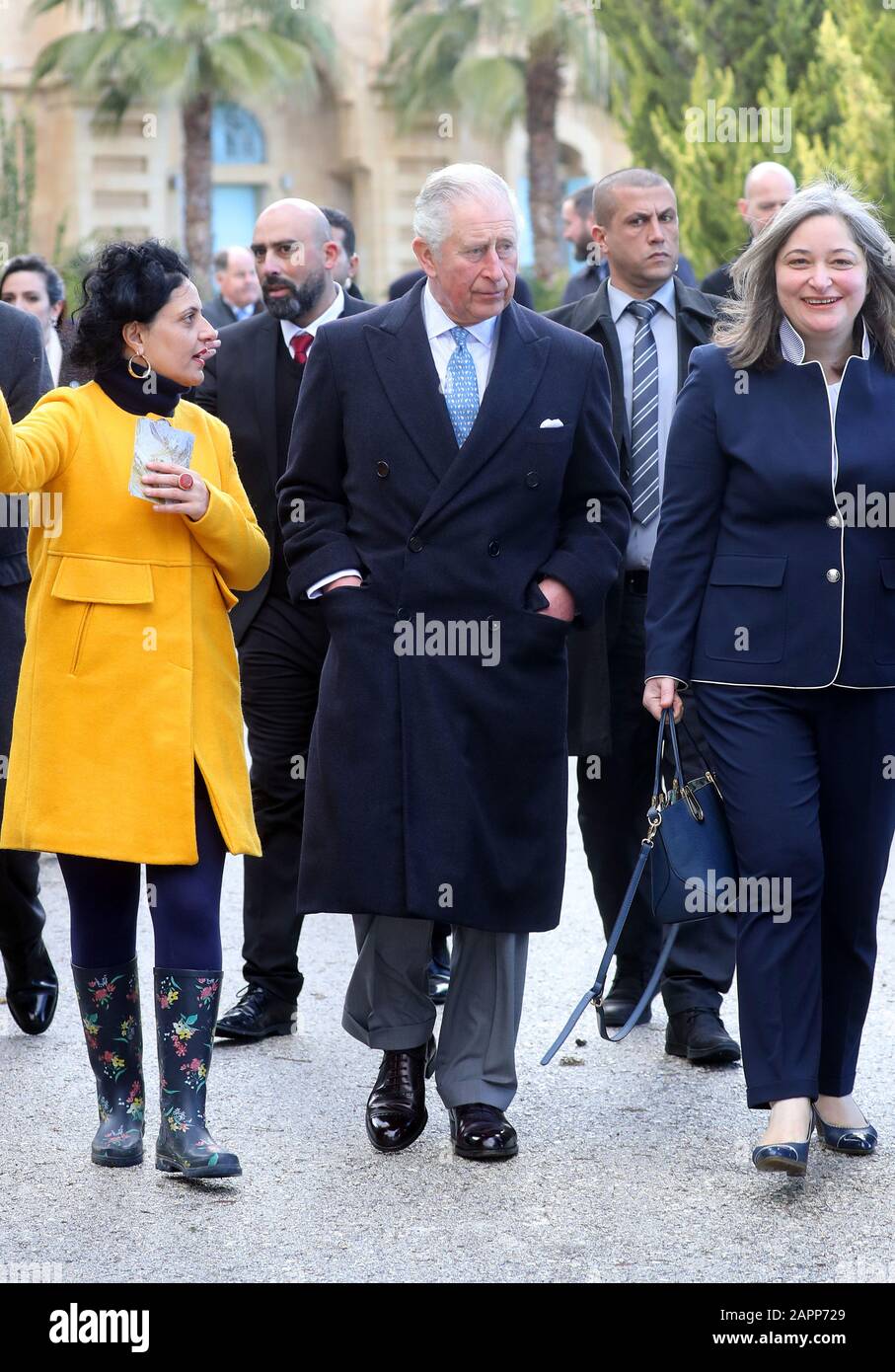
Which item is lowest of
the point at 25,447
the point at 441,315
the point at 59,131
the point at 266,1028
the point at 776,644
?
the point at 266,1028

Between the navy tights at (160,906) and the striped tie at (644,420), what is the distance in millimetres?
1770

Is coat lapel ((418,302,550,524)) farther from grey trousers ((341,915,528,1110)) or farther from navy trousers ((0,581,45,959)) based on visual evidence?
navy trousers ((0,581,45,959))

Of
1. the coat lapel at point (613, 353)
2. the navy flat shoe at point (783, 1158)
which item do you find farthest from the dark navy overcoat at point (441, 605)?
the coat lapel at point (613, 353)

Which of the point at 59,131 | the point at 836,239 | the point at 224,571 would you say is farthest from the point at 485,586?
the point at 59,131

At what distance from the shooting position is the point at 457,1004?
4.99 m

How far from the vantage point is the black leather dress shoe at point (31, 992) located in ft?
19.3

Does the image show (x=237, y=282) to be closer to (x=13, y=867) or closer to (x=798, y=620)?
(x=13, y=867)

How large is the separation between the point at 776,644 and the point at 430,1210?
1.43 meters

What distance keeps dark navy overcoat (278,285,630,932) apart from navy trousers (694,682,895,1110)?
46 cm

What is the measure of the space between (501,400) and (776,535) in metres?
0.70

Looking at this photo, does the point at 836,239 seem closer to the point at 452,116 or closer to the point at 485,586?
the point at 485,586

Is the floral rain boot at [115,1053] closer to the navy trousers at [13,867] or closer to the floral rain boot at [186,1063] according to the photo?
the floral rain boot at [186,1063]

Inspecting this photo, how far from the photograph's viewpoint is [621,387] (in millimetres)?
5922

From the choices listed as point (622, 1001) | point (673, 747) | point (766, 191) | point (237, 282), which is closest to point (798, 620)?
point (673, 747)
